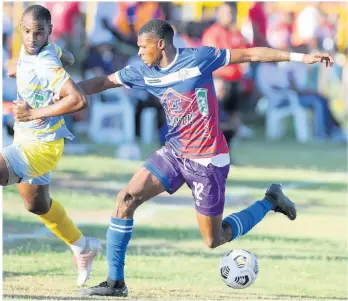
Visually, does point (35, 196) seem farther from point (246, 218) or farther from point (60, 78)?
point (246, 218)

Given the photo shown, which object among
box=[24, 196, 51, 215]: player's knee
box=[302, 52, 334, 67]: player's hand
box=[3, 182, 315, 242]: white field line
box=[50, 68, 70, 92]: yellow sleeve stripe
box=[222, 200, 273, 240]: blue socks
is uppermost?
box=[302, 52, 334, 67]: player's hand

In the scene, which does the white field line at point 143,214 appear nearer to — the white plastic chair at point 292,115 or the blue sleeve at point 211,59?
the blue sleeve at point 211,59

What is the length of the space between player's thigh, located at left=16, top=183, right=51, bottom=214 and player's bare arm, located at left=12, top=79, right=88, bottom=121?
83cm

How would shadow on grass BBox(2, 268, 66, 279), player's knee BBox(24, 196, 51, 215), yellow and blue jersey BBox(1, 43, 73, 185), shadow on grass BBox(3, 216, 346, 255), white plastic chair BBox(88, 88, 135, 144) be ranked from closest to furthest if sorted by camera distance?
yellow and blue jersey BBox(1, 43, 73, 185) < player's knee BBox(24, 196, 51, 215) < shadow on grass BBox(2, 268, 66, 279) < shadow on grass BBox(3, 216, 346, 255) < white plastic chair BBox(88, 88, 135, 144)

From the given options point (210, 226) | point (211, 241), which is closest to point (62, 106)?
point (210, 226)

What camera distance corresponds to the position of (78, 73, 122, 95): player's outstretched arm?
875cm

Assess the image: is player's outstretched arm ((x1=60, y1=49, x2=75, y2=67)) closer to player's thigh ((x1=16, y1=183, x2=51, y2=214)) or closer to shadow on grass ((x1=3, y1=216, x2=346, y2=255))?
player's thigh ((x1=16, y1=183, x2=51, y2=214))

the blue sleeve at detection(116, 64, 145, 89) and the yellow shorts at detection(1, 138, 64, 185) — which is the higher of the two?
the blue sleeve at detection(116, 64, 145, 89)

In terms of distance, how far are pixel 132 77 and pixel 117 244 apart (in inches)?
50.6

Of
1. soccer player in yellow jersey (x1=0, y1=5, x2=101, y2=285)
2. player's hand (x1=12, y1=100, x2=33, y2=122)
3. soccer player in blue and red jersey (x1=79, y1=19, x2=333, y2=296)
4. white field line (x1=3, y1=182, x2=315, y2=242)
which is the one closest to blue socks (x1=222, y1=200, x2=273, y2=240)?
soccer player in blue and red jersey (x1=79, y1=19, x2=333, y2=296)

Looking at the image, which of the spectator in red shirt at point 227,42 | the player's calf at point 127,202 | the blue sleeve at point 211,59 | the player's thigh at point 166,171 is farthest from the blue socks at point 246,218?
the spectator in red shirt at point 227,42

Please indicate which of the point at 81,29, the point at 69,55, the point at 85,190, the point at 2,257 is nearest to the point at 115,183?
the point at 85,190

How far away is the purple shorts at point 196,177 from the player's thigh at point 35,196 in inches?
34.0

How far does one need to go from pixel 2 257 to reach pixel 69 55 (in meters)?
2.19
